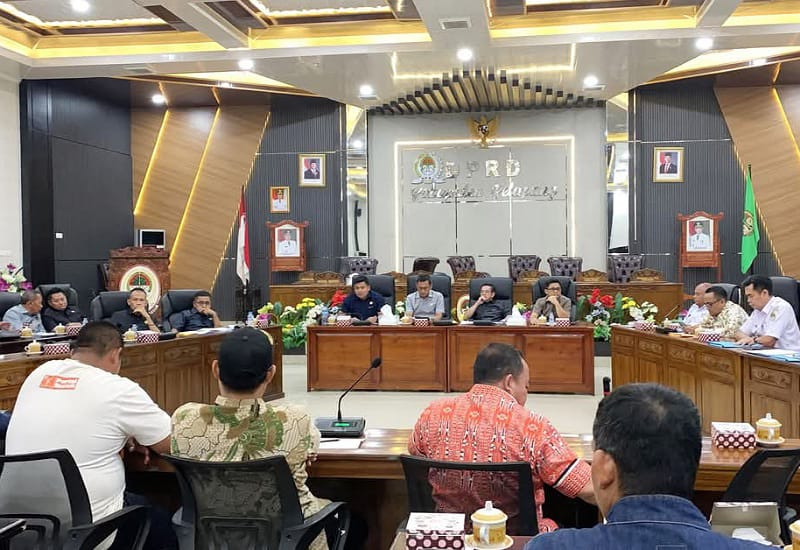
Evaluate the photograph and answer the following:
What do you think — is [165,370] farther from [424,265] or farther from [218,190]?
[218,190]

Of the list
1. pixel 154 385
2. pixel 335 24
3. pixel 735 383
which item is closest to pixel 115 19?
pixel 335 24

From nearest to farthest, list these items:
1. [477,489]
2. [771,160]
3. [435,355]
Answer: [477,489]
[435,355]
[771,160]

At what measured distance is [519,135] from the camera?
12539 mm

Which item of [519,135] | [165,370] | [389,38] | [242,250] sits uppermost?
[389,38]

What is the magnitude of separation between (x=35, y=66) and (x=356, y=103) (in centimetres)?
485

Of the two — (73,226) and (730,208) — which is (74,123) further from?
(730,208)

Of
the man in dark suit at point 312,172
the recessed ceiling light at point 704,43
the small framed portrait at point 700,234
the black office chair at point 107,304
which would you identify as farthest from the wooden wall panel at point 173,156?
the small framed portrait at point 700,234

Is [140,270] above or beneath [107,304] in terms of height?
above

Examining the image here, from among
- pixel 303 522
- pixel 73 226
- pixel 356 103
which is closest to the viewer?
pixel 303 522

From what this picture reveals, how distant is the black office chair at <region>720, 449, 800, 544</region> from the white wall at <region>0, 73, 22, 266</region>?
33.2 feet

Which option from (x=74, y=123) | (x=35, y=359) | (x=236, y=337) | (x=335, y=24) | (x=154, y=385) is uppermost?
(x=335, y=24)

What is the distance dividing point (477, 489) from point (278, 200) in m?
11.3

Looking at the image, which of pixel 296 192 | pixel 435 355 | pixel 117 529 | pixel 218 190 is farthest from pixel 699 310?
pixel 218 190

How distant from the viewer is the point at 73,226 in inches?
430
